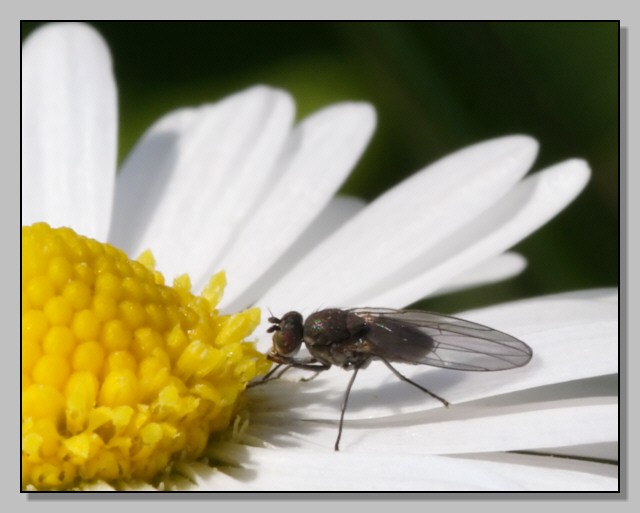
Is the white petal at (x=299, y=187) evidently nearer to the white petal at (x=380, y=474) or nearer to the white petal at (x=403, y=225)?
the white petal at (x=403, y=225)

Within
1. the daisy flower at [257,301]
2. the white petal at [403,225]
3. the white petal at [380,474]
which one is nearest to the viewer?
the white petal at [380,474]

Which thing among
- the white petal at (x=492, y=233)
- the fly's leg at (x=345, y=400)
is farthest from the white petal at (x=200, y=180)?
the fly's leg at (x=345, y=400)

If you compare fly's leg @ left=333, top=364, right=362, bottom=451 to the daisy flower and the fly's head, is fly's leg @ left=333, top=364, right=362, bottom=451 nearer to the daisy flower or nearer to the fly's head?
the daisy flower

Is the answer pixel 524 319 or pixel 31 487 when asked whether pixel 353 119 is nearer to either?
pixel 524 319

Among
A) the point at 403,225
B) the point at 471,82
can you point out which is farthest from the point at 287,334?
the point at 471,82

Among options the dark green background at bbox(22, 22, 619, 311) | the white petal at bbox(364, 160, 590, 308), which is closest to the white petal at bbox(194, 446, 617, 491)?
the white petal at bbox(364, 160, 590, 308)

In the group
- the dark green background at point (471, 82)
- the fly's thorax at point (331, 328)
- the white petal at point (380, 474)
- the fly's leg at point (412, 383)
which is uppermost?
the dark green background at point (471, 82)
